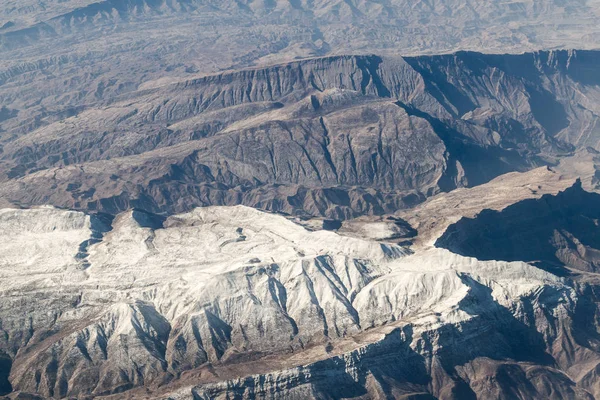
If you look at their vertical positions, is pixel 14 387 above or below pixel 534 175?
below

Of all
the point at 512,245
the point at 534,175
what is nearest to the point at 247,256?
the point at 512,245

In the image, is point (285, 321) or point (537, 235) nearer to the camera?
point (285, 321)

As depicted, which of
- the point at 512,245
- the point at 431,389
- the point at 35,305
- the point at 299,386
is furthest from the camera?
the point at 512,245

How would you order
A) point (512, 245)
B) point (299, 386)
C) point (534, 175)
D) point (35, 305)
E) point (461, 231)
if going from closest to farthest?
point (299, 386), point (35, 305), point (461, 231), point (512, 245), point (534, 175)

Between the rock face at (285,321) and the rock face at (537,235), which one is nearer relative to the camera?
the rock face at (285,321)

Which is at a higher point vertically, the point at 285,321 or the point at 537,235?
the point at 537,235

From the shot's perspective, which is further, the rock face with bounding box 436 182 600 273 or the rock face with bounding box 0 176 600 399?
the rock face with bounding box 436 182 600 273

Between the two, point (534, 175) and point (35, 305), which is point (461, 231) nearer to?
point (534, 175)

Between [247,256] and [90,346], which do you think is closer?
[90,346]
